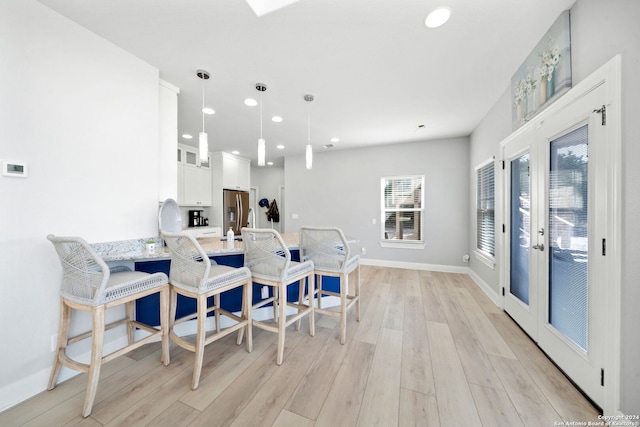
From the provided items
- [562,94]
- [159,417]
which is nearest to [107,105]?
[159,417]

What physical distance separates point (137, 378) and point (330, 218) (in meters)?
4.26

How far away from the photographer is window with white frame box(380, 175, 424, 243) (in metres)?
4.79

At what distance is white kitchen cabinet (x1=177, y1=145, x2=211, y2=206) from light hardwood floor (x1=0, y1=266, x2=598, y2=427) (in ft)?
11.4

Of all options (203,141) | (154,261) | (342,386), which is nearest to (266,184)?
(203,141)

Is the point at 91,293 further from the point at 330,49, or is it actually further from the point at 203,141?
the point at 330,49

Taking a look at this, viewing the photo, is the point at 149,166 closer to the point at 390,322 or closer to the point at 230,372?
the point at 230,372

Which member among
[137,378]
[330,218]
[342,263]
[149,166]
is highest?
[149,166]

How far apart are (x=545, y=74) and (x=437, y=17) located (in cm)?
106

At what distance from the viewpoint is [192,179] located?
496cm

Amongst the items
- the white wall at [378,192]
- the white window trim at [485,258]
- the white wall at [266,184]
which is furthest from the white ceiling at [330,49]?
the white wall at [266,184]

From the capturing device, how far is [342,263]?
2.18m

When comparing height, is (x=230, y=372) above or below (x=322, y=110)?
below

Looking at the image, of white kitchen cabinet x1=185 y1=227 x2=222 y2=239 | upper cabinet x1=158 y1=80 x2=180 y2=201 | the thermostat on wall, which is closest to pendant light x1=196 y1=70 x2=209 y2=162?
upper cabinet x1=158 y1=80 x2=180 y2=201

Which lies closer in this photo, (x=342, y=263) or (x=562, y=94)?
(x=562, y=94)
